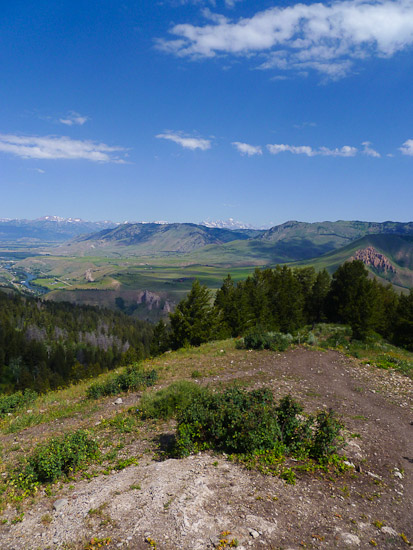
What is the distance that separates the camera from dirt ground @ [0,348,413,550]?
21.5 feet

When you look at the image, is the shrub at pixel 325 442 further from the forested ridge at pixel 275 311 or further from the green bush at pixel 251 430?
the forested ridge at pixel 275 311

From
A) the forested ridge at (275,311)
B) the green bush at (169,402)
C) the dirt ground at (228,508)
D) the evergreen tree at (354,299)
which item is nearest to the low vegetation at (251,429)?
the dirt ground at (228,508)

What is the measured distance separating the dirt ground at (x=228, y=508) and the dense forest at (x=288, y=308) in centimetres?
2150

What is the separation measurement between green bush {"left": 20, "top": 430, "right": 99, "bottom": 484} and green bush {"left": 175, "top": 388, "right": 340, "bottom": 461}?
332 centimetres

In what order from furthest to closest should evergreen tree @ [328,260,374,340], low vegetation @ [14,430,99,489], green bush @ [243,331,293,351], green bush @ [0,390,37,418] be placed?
evergreen tree @ [328,260,374,340] → green bush @ [243,331,293,351] → green bush @ [0,390,37,418] → low vegetation @ [14,430,99,489]

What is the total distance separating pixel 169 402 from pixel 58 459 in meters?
5.94

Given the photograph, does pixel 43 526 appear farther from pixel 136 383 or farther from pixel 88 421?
pixel 136 383

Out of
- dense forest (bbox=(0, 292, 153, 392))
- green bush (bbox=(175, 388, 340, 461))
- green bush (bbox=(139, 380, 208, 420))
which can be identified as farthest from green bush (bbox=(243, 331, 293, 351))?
dense forest (bbox=(0, 292, 153, 392))

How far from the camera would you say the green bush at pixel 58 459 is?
8.96 m

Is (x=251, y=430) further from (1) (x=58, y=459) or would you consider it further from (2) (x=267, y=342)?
(2) (x=267, y=342)

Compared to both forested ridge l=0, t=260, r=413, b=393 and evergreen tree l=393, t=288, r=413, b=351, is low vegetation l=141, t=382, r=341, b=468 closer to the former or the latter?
forested ridge l=0, t=260, r=413, b=393

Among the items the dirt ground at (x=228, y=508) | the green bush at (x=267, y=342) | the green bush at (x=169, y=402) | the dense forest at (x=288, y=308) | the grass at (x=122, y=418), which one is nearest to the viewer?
the dirt ground at (x=228, y=508)

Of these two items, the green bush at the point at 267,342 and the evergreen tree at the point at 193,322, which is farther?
the evergreen tree at the point at 193,322

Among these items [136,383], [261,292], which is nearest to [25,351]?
[261,292]
